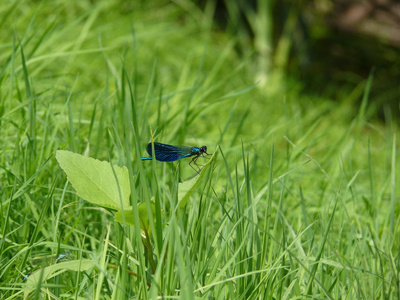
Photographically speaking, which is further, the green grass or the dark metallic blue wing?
the dark metallic blue wing

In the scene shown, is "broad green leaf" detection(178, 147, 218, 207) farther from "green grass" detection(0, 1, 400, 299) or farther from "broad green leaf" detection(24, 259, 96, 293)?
"broad green leaf" detection(24, 259, 96, 293)

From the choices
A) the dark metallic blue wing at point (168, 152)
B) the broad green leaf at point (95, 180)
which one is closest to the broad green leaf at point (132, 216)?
the broad green leaf at point (95, 180)

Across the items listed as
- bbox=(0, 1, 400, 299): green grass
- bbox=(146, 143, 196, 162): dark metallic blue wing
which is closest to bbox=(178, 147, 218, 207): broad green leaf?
bbox=(0, 1, 400, 299): green grass

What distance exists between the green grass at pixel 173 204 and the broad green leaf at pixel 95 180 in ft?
0.21

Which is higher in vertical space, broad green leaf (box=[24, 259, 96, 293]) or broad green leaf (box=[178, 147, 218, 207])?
broad green leaf (box=[178, 147, 218, 207])

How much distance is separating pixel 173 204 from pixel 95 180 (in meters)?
0.21

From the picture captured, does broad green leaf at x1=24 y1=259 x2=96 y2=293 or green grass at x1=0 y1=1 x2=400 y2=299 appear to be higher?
green grass at x1=0 y1=1 x2=400 y2=299

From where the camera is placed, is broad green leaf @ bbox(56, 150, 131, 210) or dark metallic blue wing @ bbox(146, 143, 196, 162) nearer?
broad green leaf @ bbox(56, 150, 131, 210)

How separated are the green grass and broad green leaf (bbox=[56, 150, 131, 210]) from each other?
0.06 m

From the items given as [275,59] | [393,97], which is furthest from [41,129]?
[393,97]

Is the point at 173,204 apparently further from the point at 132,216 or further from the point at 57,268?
the point at 57,268

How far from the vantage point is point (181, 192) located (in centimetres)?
102

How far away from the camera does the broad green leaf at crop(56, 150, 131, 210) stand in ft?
3.26

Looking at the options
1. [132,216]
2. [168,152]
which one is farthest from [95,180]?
[168,152]
